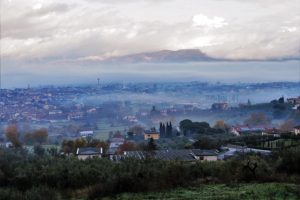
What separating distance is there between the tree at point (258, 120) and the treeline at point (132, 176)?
56.9 m

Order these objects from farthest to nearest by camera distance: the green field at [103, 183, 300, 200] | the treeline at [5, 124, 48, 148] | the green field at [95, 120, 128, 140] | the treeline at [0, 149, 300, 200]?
the green field at [95, 120, 128, 140], the treeline at [5, 124, 48, 148], the treeline at [0, 149, 300, 200], the green field at [103, 183, 300, 200]

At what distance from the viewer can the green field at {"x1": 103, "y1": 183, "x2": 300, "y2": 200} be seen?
34.2 ft

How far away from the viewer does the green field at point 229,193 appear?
1044cm

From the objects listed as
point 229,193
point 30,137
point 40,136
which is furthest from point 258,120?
point 229,193

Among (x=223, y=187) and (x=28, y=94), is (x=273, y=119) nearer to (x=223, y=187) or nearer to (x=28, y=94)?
(x=28, y=94)

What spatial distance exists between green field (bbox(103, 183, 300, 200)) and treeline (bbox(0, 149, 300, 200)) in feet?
1.84

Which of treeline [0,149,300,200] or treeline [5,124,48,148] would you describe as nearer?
treeline [0,149,300,200]

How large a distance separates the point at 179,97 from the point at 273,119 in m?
48.6

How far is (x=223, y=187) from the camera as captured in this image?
39.8 ft

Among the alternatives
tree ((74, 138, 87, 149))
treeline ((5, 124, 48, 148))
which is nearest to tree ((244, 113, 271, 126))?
treeline ((5, 124, 48, 148))

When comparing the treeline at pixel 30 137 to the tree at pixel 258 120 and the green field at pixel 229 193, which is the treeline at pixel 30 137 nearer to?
the tree at pixel 258 120

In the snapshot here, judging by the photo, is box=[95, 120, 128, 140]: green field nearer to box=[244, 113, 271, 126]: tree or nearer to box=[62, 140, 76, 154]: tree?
box=[244, 113, 271, 126]: tree

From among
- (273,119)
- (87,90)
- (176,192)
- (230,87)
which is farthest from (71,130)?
(230,87)

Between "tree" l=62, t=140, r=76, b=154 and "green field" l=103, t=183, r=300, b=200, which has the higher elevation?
"green field" l=103, t=183, r=300, b=200
